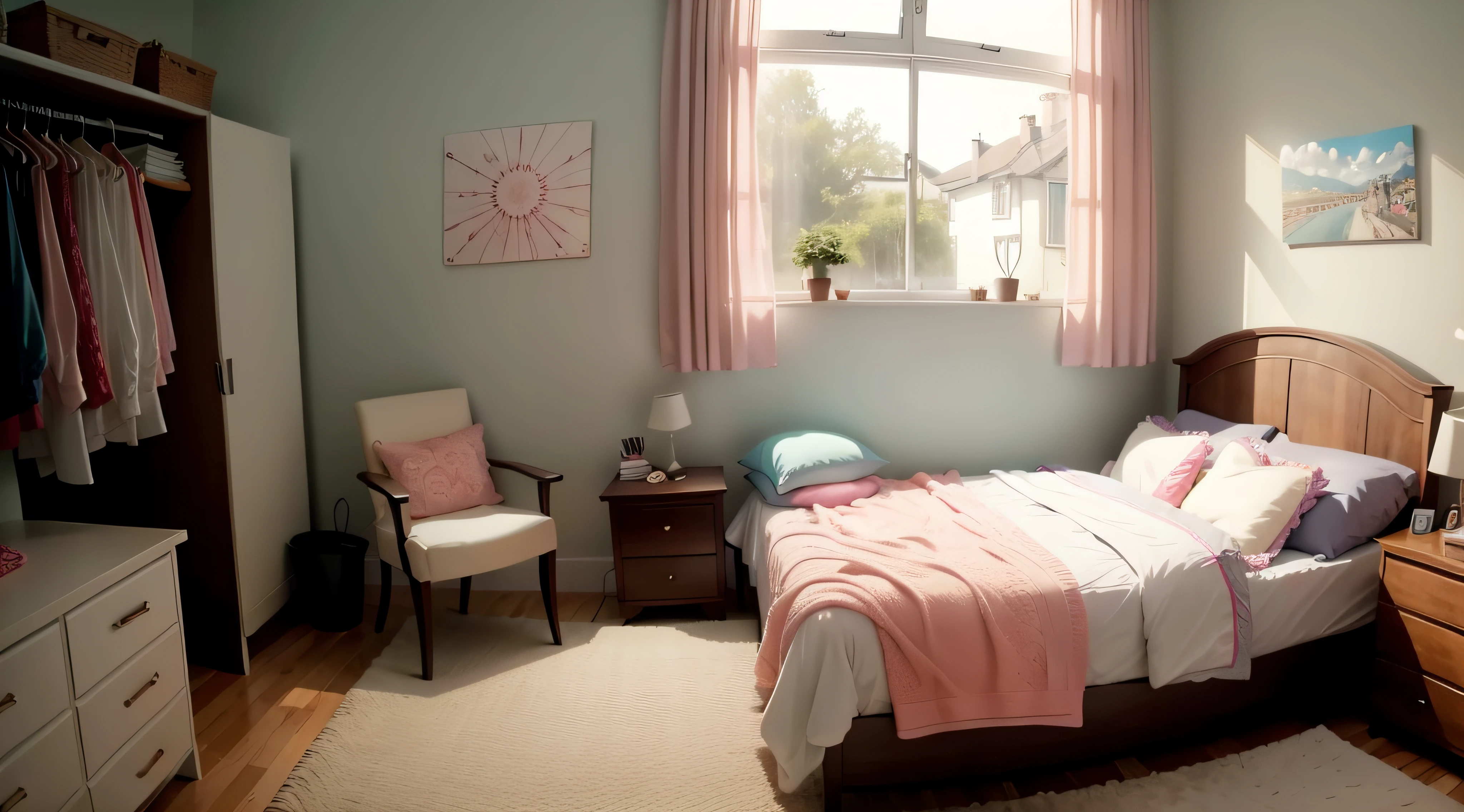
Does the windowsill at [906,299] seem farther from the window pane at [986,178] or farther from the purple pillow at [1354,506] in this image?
the purple pillow at [1354,506]

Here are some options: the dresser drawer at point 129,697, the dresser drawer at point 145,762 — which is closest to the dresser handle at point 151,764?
the dresser drawer at point 145,762

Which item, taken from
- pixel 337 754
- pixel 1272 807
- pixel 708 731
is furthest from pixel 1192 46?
pixel 337 754

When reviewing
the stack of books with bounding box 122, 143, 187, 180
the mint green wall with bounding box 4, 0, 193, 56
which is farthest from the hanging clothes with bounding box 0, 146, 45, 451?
the mint green wall with bounding box 4, 0, 193, 56

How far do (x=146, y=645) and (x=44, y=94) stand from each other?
188 centimetres

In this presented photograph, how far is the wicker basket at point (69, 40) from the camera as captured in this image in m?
2.13

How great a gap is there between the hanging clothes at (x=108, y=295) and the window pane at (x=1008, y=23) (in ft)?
11.3

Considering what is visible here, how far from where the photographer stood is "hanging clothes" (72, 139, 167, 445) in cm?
222

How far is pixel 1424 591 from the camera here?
2039 mm

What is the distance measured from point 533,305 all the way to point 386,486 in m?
1.10

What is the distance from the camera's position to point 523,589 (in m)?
3.42

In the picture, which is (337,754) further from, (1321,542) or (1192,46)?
(1192,46)

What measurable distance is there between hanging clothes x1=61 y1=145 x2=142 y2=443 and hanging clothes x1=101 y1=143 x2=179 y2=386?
0.09 m

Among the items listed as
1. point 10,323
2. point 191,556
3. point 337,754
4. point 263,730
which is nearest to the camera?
point 10,323

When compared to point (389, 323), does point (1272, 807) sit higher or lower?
lower
